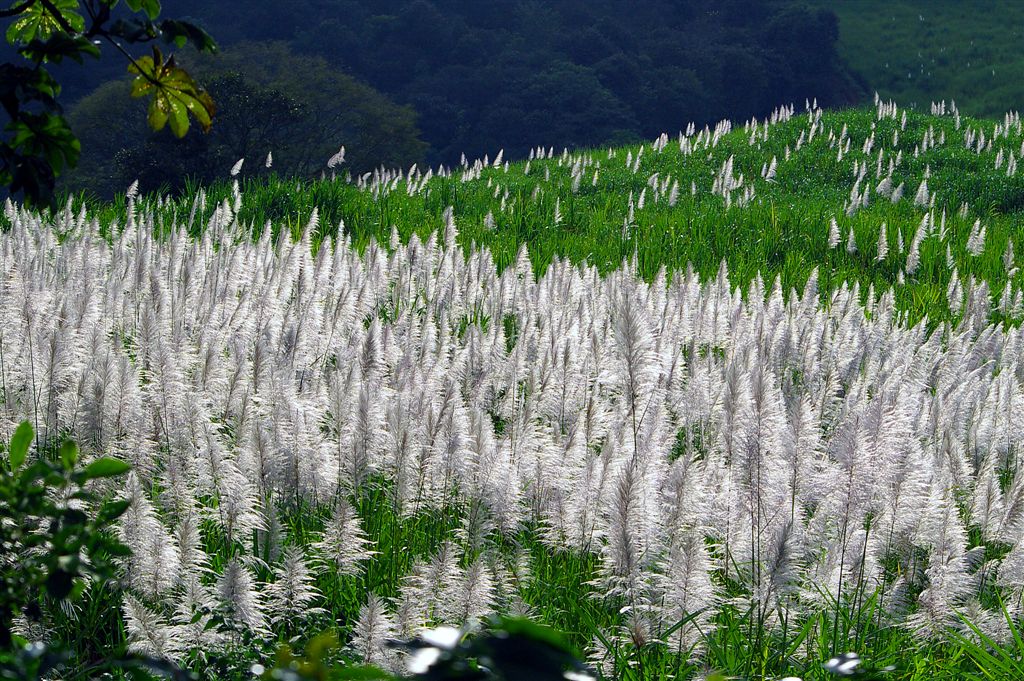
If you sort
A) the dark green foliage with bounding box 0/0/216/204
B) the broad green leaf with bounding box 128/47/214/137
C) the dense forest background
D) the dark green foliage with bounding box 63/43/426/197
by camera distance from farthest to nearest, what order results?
the dense forest background, the dark green foliage with bounding box 63/43/426/197, the broad green leaf with bounding box 128/47/214/137, the dark green foliage with bounding box 0/0/216/204

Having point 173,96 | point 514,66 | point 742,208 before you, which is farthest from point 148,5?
point 514,66

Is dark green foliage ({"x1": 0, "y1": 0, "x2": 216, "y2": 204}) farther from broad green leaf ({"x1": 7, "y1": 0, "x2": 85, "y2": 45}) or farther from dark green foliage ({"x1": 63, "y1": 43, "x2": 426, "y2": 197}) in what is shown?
dark green foliage ({"x1": 63, "y1": 43, "x2": 426, "y2": 197})

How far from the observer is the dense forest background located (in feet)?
91.8

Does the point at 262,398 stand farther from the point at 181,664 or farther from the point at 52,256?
the point at 52,256

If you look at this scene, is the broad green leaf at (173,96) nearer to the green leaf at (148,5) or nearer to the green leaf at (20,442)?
the green leaf at (148,5)

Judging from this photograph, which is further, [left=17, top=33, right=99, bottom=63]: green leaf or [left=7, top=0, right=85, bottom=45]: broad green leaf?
[left=7, top=0, right=85, bottom=45]: broad green leaf

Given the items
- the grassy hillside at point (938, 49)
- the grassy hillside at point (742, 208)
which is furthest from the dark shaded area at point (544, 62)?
A: the grassy hillside at point (742, 208)

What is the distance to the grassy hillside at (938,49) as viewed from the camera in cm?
3475

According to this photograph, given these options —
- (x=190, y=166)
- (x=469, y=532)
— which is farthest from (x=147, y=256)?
(x=190, y=166)

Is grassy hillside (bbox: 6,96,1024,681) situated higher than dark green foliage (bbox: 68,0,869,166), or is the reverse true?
dark green foliage (bbox: 68,0,869,166)

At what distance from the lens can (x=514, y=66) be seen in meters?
37.6

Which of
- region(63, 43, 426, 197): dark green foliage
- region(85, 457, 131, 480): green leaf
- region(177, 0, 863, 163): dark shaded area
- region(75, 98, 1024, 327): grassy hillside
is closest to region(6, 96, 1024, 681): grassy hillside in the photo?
region(85, 457, 131, 480): green leaf

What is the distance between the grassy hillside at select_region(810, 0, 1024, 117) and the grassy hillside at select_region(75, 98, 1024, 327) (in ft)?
73.4

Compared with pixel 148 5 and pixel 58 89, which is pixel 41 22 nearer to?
pixel 58 89
